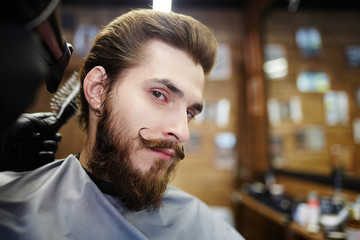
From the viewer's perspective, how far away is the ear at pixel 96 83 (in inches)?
40.5

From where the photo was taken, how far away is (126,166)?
3.12 feet

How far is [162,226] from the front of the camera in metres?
1.08

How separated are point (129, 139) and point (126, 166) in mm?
107

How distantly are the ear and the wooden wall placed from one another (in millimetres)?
2603

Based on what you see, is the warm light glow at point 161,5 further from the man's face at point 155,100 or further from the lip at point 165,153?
the lip at point 165,153

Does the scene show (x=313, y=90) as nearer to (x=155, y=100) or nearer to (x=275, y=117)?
(x=275, y=117)

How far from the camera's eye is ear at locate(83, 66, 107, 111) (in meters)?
1.03

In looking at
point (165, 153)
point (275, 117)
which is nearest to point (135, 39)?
point (165, 153)

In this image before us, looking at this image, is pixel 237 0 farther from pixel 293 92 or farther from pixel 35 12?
pixel 35 12

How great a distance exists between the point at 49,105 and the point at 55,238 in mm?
649

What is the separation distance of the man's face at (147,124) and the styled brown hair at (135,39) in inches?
1.9

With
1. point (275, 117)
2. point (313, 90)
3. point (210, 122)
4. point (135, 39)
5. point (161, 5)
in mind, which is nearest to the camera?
point (135, 39)

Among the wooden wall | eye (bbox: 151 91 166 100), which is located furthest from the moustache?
the wooden wall

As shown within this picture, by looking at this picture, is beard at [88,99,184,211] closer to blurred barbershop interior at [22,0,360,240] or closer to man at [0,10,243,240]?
man at [0,10,243,240]
